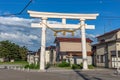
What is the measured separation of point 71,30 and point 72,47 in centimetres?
2713

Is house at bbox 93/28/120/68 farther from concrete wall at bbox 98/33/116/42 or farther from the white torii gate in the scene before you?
the white torii gate

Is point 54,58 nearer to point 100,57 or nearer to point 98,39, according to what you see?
point 98,39

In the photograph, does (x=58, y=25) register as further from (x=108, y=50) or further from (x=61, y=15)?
(x=108, y=50)

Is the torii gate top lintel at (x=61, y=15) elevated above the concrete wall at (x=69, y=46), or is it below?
above

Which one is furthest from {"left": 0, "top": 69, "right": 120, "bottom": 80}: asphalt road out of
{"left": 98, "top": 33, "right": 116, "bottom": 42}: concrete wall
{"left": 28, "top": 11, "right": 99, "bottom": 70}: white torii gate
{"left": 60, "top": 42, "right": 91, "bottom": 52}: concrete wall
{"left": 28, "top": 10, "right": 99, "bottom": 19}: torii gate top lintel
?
{"left": 60, "top": 42, "right": 91, "bottom": 52}: concrete wall

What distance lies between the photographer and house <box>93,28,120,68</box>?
45.4 meters

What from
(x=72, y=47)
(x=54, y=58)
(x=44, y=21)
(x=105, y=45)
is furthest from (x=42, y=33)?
(x=54, y=58)

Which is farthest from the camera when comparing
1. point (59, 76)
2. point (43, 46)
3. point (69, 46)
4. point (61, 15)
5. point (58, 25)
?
point (69, 46)

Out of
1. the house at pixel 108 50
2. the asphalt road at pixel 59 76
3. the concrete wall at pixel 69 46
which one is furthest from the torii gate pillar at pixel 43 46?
the concrete wall at pixel 69 46

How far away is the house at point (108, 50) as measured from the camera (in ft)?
149

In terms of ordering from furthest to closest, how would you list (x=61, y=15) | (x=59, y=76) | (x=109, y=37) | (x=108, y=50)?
(x=109, y=37)
(x=108, y=50)
(x=61, y=15)
(x=59, y=76)

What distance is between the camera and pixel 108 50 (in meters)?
47.9

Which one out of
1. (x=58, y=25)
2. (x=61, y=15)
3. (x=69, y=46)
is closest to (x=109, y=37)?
(x=58, y=25)

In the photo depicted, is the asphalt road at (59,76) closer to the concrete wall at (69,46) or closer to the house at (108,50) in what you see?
the house at (108,50)
